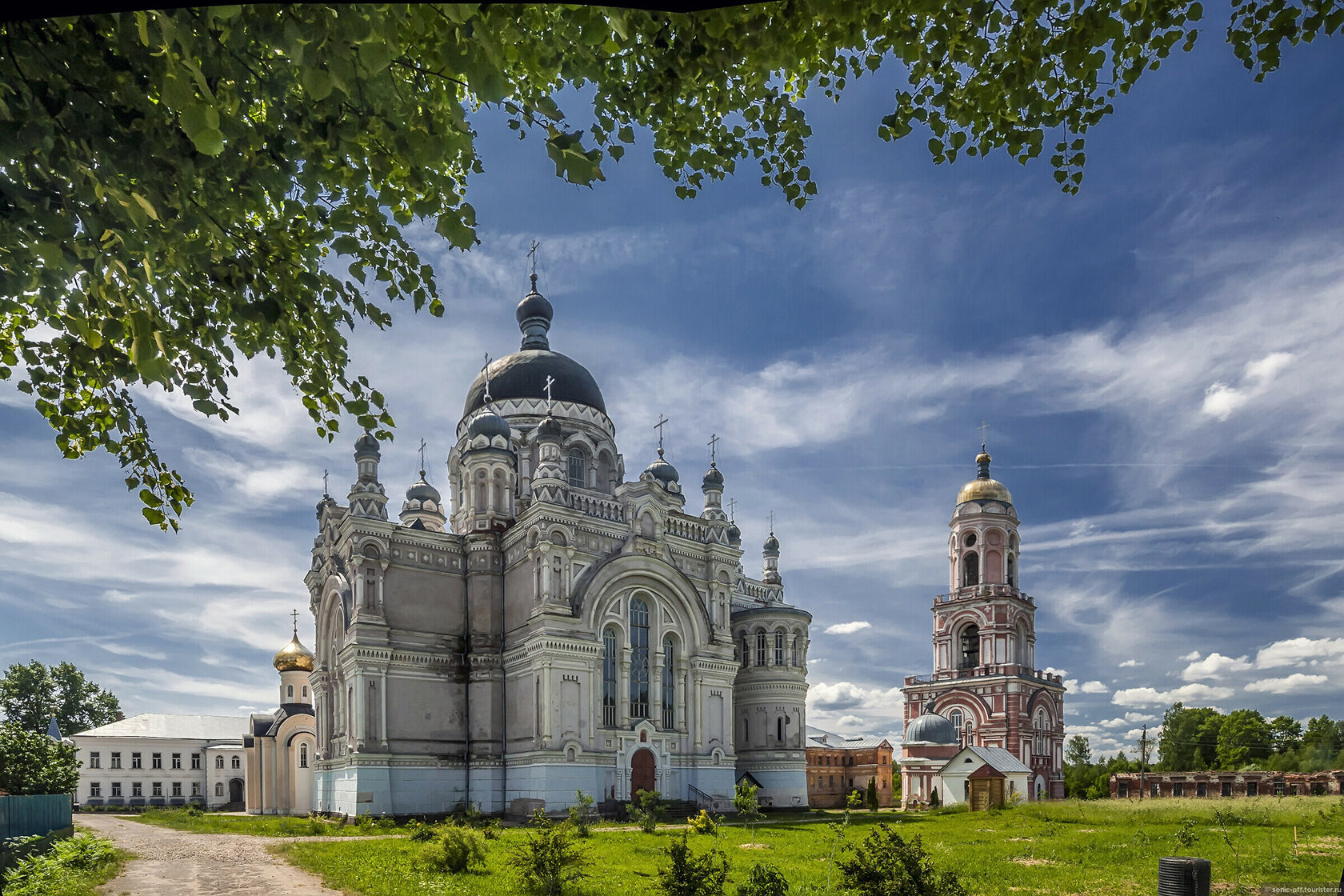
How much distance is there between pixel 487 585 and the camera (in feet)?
109

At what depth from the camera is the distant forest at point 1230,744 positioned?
69781mm

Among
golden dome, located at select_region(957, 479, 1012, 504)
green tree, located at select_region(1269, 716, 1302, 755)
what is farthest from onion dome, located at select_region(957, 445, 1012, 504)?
green tree, located at select_region(1269, 716, 1302, 755)

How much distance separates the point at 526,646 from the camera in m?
30.8

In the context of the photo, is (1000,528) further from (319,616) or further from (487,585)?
(319,616)

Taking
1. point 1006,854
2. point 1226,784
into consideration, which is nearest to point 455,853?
point 1006,854

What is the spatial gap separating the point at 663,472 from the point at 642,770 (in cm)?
1276

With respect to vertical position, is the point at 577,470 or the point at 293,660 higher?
the point at 577,470

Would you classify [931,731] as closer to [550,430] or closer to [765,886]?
[550,430]

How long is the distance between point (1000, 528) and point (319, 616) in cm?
3715

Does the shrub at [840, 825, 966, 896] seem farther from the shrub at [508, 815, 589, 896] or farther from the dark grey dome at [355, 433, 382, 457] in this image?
the dark grey dome at [355, 433, 382, 457]

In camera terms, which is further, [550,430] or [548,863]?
[550,430]

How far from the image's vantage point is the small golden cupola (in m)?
45.9

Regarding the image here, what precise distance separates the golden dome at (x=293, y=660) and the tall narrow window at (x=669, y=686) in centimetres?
2189

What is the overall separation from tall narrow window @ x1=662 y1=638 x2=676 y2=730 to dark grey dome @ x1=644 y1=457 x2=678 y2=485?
7857 mm
